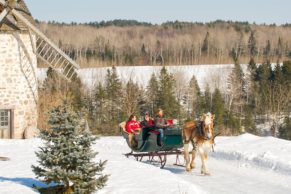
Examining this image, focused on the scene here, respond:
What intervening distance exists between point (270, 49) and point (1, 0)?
4031 inches

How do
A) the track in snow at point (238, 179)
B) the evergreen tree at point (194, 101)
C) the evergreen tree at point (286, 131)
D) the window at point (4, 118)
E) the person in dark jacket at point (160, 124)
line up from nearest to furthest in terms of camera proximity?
1. the track in snow at point (238, 179)
2. the person in dark jacket at point (160, 124)
3. the window at point (4, 118)
4. the evergreen tree at point (286, 131)
5. the evergreen tree at point (194, 101)

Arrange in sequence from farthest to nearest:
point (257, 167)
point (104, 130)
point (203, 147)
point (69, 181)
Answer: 1. point (104, 130)
2. point (257, 167)
3. point (203, 147)
4. point (69, 181)

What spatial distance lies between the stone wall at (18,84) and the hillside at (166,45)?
69359 mm

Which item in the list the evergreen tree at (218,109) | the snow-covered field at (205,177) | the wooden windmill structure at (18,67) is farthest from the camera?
the evergreen tree at (218,109)

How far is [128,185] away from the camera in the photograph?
41.5 ft

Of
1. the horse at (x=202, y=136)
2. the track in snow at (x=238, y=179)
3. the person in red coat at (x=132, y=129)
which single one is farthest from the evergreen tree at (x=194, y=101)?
the horse at (x=202, y=136)

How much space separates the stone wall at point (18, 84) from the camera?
26.8 m

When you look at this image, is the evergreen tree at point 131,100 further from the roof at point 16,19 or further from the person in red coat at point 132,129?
the person in red coat at point 132,129

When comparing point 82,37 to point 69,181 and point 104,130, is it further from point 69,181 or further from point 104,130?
point 69,181

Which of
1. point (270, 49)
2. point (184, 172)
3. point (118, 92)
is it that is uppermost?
point (270, 49)

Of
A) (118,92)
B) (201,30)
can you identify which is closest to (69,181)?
(118,92)

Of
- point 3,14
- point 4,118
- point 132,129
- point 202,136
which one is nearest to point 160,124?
point 132,129

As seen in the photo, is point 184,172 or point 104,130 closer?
point 184,172

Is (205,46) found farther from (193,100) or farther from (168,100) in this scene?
(168,100)
